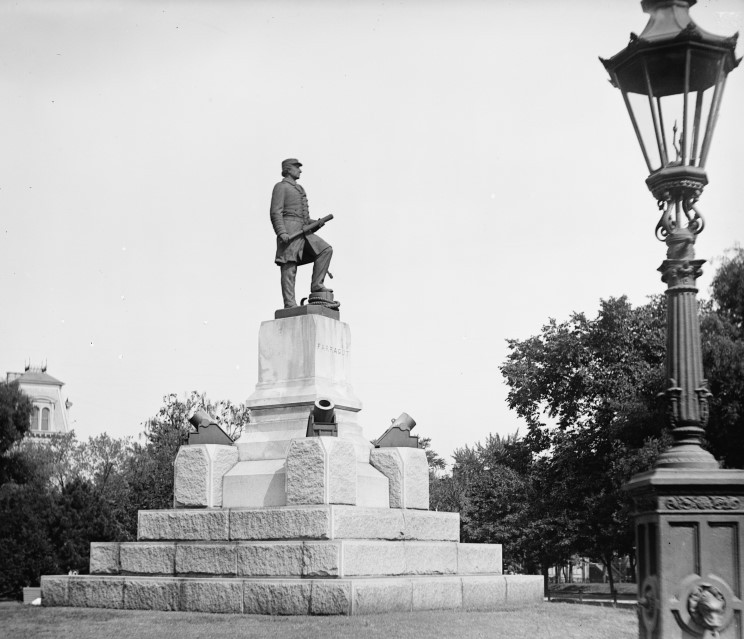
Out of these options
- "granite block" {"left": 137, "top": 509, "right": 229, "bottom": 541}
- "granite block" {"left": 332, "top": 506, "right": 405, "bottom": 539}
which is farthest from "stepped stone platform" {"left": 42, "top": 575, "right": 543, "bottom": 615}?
"granite block" {"left": 332, "top": 506, "right": 405, "bottom": 539}

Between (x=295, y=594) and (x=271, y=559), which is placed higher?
(x=271, y=559)

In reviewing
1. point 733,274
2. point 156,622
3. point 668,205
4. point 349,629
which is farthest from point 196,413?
point 733,274

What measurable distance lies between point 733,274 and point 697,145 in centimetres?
1946

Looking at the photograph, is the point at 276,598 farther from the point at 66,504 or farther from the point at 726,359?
the point at 726,359

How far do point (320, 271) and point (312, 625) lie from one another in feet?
23.5

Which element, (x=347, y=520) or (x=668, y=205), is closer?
(x=668, y=205)

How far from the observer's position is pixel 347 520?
13945 mm

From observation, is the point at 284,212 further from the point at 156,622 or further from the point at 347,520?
the point at 156,622

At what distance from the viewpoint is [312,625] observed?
1134 centimetres

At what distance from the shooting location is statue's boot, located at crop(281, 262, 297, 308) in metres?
17.1

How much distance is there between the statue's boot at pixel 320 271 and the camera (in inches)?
674

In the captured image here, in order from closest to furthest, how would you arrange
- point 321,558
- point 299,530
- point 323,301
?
1. point 321,558
2. point 299,530
3. point 323,301

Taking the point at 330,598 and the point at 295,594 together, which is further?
the point at 295,594

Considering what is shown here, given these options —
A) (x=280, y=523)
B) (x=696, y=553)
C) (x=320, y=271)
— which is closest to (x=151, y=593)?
(x=280, y=523)
